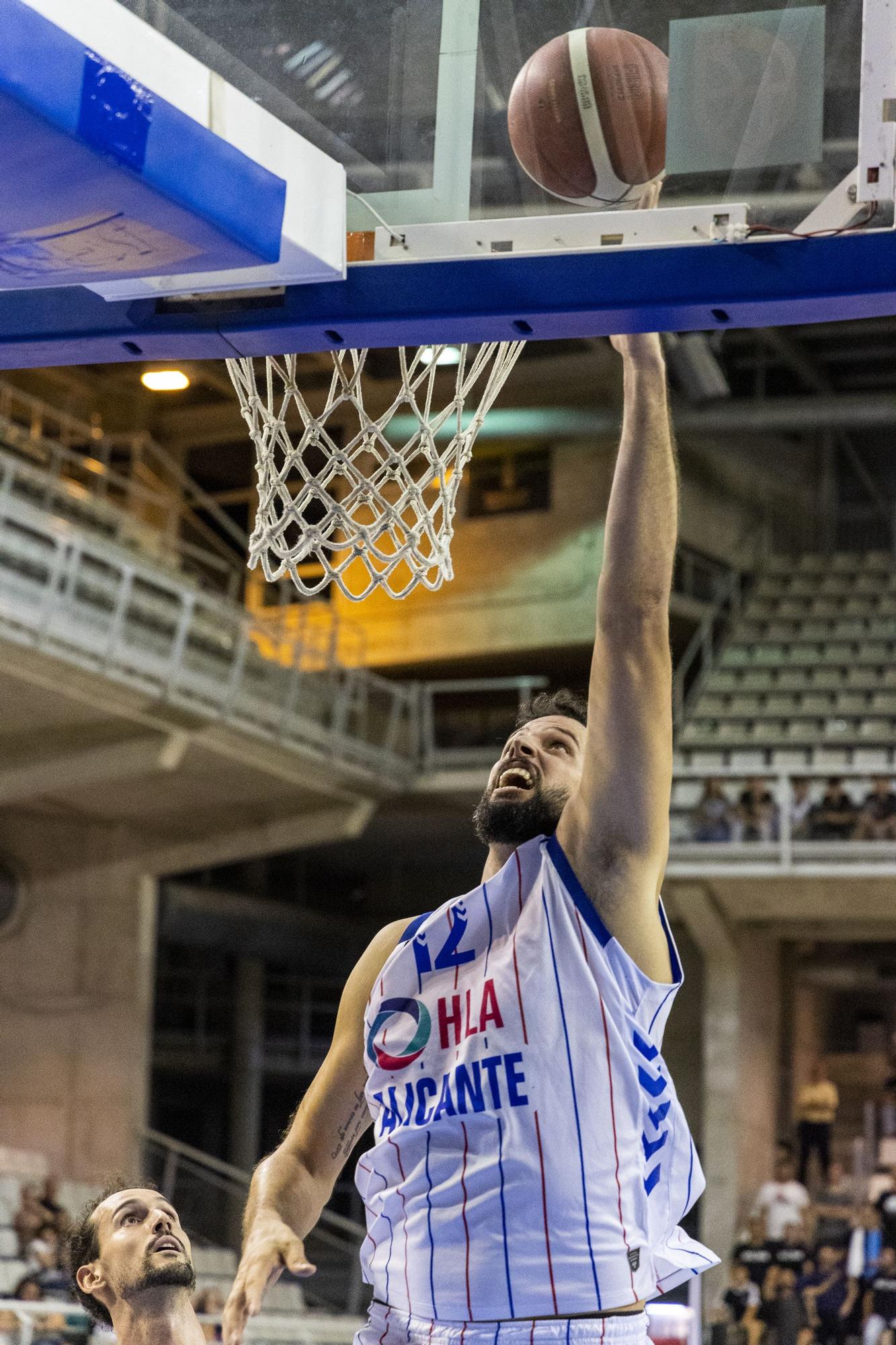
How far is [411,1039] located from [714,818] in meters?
12.4

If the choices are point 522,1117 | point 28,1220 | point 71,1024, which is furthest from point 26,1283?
point 522,1117

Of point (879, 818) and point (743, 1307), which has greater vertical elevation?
point (879, 818)

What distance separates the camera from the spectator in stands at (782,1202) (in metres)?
13.6

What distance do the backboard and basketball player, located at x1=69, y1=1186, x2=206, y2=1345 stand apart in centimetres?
203

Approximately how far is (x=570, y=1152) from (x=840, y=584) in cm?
1659

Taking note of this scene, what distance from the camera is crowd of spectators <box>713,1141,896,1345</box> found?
12000mm

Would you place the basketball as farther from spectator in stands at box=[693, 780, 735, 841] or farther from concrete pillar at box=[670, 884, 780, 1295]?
concrete pillar at box=[670, 884, 780, 1295]

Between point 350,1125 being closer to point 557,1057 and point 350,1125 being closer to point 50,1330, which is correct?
point 557,1057

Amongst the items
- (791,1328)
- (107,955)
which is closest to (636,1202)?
(791,1328)

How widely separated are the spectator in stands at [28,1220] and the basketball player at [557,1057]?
948cm

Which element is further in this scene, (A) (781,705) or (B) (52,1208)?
(A) (781,705)

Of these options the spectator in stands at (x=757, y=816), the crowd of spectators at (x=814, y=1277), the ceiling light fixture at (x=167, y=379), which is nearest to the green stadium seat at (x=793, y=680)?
the spectator in stands at (x=757, y=816)

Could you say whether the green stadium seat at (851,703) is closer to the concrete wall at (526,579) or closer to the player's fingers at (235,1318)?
the concrete wall at (526,579)

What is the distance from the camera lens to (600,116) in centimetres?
289
